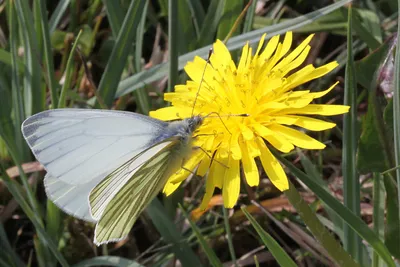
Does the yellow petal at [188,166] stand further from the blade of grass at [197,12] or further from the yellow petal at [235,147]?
the blade of grass at [197,12]

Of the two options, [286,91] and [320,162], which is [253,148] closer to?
[286,91]

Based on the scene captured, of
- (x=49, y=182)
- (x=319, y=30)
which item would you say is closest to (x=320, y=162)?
(x=319, y=30)

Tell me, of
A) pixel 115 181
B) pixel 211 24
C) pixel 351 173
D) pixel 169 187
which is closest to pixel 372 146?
pixel 351 173

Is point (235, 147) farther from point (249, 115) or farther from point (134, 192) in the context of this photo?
point (134, 192)

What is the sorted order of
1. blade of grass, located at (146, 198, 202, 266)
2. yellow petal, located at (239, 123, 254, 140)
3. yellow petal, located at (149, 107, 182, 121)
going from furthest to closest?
1. blade of grass, located at (146, 198, 202, 266)
2. yellow petal, located at (149, 107, 182, 121)
3. yellow petal, located at (239, 123, 254, 140)

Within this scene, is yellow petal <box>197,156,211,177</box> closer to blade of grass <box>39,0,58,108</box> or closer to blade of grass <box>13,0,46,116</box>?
blade of grass <box>39,0,58,108</box>

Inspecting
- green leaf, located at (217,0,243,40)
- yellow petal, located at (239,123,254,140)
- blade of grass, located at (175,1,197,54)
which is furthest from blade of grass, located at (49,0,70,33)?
yellow petal, located at (239,123,254,140)
